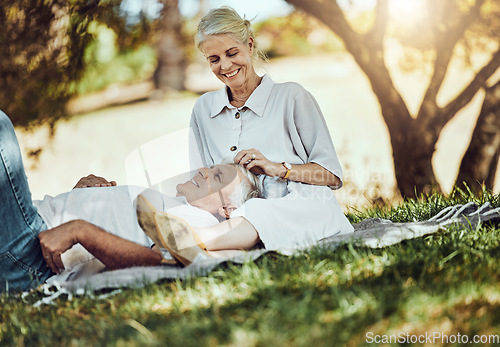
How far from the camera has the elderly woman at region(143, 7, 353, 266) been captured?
9.61ft

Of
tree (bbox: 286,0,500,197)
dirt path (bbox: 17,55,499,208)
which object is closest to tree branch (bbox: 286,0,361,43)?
tree (bbox: 286,0,500,197)

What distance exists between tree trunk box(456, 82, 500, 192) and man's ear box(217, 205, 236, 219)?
2.89 metres

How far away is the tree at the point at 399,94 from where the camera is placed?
210 inches

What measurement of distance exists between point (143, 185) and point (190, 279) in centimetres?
85

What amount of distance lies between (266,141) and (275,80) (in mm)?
11001

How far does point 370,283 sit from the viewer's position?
2.16 meters

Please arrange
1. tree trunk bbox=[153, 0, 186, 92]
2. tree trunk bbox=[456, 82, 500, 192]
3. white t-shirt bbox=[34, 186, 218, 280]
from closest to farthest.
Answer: white t-shirt bbox=[34, 186, 218, 280], tree trunk bbox=[456, 82, 500, 192], tree trunk bbox=[153, 0, 186, 92]

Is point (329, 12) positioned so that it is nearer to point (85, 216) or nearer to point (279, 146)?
point (279, 146)

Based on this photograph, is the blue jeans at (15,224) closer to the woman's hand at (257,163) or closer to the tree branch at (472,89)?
the woman's hand at (257,163)

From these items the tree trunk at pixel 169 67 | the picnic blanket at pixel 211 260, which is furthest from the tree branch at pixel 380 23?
the tree trunk at pixel 169 67

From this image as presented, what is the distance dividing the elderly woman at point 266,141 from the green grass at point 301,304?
288 mm

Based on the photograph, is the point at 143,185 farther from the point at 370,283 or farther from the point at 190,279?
the point at 370,283

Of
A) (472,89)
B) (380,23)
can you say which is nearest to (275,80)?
(380,23)

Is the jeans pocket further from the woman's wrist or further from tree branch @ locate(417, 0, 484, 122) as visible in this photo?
tree branch @ locate(417, 0, 484, 122)
